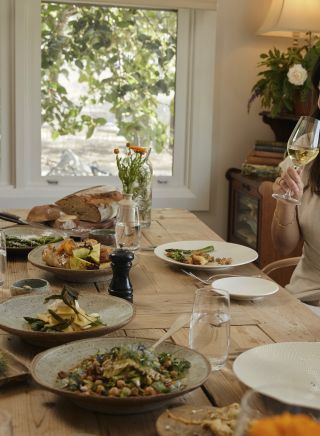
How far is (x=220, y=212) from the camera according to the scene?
14.5ft

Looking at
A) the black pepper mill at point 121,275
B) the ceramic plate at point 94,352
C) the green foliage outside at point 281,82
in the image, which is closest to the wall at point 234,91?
the green foliage outside at point 281,82

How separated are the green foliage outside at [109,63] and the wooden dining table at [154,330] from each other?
1.51m

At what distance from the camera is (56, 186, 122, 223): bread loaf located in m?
2.76

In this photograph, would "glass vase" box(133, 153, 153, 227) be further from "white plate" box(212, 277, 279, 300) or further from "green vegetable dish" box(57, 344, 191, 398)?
"green vegetable dish" box(57, 344, 191, 398)

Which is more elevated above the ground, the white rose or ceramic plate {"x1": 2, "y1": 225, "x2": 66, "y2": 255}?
the white rose

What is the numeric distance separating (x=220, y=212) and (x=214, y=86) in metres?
0.74

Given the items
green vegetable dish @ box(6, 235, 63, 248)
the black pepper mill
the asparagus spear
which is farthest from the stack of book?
the black pepper mill

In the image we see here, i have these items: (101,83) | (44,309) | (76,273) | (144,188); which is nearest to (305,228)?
(144,188)

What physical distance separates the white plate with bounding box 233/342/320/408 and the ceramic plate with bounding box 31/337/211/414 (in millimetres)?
82

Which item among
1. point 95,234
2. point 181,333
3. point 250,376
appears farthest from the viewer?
point 95,234

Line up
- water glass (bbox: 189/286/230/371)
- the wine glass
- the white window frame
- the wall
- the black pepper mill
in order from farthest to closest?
the wall < the white window frame < the wine glass < the black pepper mill < water glass (bbox: 189/286/230/371)

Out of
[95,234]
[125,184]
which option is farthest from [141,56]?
[95,234]

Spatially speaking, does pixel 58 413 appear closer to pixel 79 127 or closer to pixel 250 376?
pixel 250 376

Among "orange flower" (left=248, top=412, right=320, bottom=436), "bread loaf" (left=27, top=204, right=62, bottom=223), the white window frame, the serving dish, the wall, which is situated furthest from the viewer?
the wall
